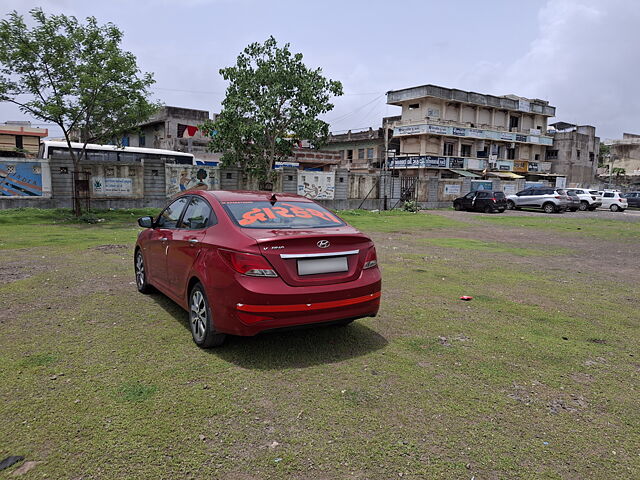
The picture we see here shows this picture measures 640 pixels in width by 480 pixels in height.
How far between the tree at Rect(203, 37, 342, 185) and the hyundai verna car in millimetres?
18083

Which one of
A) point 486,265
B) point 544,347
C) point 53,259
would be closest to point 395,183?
point 486,265

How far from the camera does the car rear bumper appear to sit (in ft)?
12.5

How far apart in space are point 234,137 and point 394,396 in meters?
20.8

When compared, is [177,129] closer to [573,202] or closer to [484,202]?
[484,202]

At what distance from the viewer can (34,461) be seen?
2.62m

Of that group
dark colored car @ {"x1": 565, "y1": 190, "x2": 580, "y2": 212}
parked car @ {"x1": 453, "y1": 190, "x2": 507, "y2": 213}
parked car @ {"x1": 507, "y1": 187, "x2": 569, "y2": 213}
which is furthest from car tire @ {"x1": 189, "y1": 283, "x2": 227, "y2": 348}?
dark colored car @ {"x1": 565, "y1": 190, "x2": 580, "y2": 212}

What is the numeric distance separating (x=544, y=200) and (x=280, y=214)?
31.0 meters

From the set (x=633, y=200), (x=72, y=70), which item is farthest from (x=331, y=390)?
(x=633, y=200)

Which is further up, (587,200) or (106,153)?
(106,153)

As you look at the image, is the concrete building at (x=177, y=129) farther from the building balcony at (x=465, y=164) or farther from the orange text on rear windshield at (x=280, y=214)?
the orange text on rear windshield at (x=280, y=214)

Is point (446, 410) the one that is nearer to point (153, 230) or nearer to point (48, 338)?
point (48, 338)

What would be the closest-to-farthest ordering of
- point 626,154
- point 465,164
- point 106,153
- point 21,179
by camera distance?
point 21,179
point 106,153
point 465,164
point 626,154

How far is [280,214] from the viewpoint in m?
4.66

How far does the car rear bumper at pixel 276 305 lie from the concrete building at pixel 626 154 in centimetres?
8048
